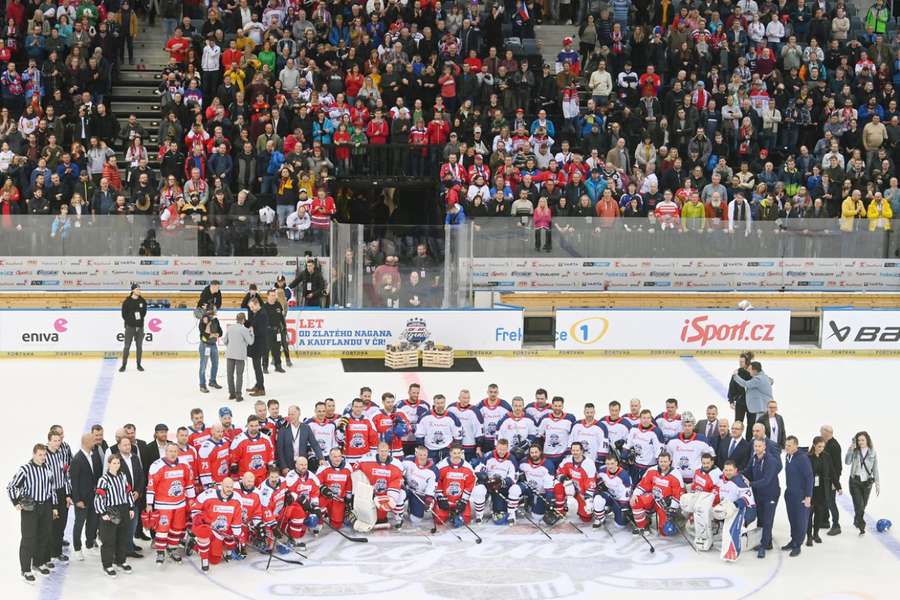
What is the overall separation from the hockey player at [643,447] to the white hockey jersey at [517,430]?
1123 millimetres

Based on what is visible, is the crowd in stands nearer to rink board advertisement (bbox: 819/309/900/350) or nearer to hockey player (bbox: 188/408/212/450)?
rink board advertisement (bbox: 819/309/900/350)

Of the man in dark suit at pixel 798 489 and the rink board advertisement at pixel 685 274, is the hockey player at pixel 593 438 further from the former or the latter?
the rink board advertisement at pixel 685 274

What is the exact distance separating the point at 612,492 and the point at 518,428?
1.50m

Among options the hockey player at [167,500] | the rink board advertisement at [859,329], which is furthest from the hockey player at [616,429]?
the rink board advertisement at [859,329]

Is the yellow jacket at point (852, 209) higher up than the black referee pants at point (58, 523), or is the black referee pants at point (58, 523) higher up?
the yellow jacket at point (852, 209)

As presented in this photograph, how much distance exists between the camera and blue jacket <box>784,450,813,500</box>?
15284 mm

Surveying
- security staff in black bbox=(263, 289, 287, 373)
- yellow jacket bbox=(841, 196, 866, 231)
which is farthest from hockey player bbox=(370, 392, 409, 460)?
yellow jacket bbox=(841, 196, 866, 231)

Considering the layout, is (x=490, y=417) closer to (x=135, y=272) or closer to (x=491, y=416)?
(x=491, y=416)

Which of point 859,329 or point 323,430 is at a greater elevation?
point 859,329

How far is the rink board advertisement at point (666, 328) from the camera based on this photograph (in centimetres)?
2509

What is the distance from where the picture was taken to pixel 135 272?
25078mm

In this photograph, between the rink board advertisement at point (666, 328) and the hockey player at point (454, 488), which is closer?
the hockey player at point (454, 488)

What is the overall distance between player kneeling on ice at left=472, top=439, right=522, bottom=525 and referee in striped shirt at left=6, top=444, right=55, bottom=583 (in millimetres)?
4529

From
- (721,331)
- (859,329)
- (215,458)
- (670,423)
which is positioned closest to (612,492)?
(670,423)
